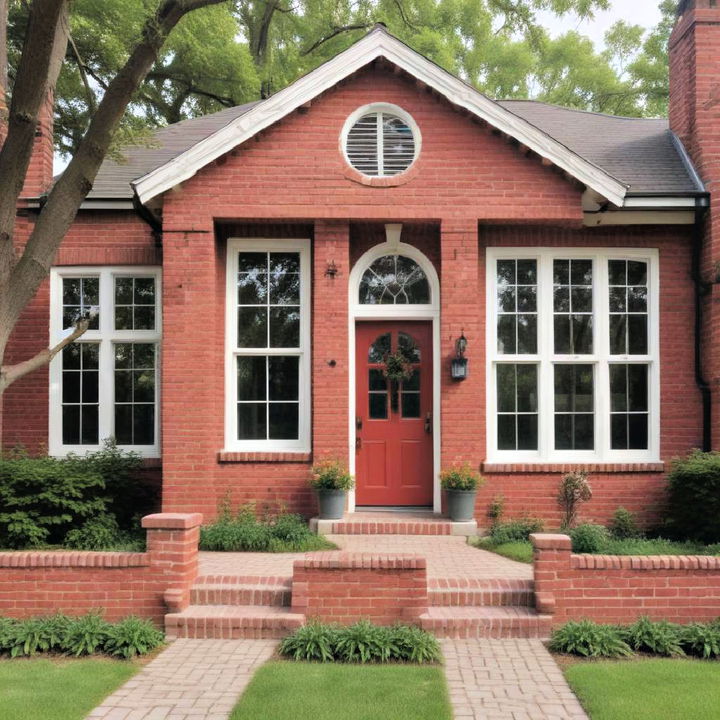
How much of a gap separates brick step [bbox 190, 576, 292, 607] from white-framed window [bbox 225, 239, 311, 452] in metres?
2.83

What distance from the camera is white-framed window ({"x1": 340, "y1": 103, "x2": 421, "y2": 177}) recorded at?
8.96m

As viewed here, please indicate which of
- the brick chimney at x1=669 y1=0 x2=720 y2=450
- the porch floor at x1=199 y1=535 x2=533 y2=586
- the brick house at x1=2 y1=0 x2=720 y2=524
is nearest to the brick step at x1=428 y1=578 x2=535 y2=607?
the porch floor at x1=199 y1=535 x2=533 y2=586

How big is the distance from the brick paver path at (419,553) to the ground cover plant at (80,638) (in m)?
1.05

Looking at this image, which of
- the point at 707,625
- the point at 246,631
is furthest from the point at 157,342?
the point at 707,625

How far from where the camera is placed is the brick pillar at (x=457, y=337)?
29.0 ft

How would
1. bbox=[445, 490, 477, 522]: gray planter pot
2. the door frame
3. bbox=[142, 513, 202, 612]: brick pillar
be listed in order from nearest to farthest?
1. bbox=[142, 513, 202, 612]: brick pillar
2. bbox=[445, 490, 477, 522]: gray planter pot
3. the door frame

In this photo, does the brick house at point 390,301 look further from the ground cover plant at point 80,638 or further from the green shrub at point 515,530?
the ground cover plant at point 80,638

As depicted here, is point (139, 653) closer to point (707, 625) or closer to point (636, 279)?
point (707, 625)

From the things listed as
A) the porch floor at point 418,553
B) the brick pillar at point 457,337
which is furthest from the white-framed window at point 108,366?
the brick pillar at point 457,337

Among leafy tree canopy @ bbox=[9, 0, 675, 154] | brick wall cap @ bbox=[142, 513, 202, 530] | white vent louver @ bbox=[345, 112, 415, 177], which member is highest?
leafy tree canopy @ bbox=[9, 0, 675, 154]

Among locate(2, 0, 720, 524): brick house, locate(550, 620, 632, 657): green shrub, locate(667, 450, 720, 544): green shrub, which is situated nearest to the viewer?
locate(550, 620, 632, 657): green shrub

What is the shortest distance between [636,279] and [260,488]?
5511 mm

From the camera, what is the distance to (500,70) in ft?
83.8

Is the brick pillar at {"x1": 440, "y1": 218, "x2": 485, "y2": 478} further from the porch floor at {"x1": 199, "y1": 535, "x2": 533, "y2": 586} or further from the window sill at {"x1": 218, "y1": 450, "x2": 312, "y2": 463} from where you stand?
the window sill at {"x1": 218, "y1": 450, "x2": 312, "y2": 463}
